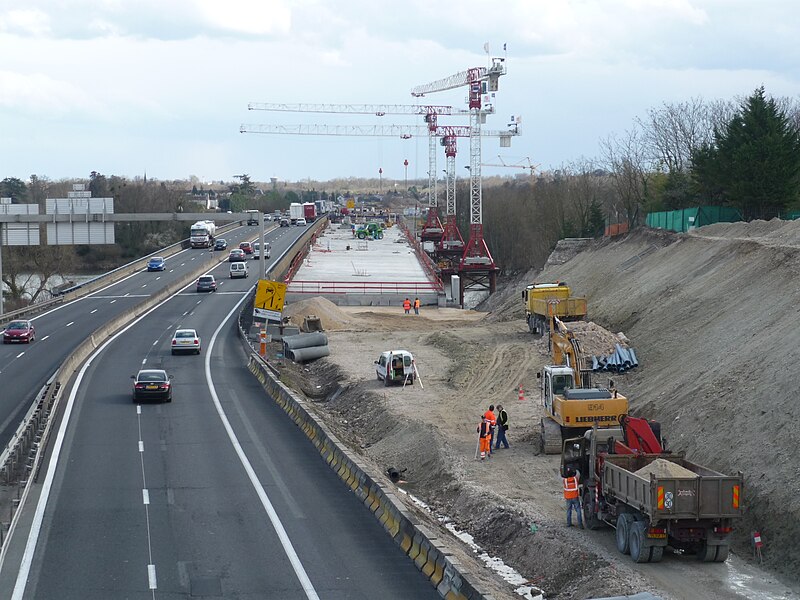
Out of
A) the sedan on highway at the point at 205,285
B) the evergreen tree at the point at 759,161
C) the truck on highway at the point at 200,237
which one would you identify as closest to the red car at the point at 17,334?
the sedan on highway at the point at 205,285

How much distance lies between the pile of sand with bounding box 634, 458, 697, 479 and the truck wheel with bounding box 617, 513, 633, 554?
875mm

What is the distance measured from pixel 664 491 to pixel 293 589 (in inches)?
258

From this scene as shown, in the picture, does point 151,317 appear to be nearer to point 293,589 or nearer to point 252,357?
point 252,357

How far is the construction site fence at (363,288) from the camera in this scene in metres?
82.6

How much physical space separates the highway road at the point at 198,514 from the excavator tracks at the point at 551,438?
A: 6.19 metres

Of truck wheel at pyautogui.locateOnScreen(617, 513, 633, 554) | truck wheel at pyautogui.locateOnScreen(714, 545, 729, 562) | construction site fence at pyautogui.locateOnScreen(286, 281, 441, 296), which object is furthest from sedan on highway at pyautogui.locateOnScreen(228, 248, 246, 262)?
truck wheel at pyautogui.locateOnScreen(714, 545, 729, 562)

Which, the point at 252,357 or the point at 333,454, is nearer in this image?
the point at 333,454

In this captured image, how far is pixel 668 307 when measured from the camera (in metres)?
44.8

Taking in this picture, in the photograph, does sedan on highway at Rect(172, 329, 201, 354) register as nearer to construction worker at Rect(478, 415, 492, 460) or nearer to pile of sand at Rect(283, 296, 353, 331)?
pile of sand at Rect(283, 296, 353, 331)

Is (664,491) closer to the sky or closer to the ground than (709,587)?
closer to the sky

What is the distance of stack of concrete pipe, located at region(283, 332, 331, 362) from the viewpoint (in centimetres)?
5266

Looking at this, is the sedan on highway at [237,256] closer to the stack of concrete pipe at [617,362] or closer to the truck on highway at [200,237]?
the truck on highway at [200,237]

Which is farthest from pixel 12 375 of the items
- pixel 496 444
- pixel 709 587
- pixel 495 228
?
pixel 495 228

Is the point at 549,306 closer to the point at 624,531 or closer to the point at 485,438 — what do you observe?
the point at 485,438
